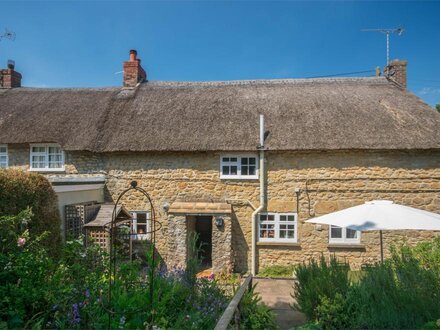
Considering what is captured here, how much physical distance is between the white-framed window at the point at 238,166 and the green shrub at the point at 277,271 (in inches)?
131

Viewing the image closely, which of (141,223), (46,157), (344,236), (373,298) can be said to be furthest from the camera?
(46,157)

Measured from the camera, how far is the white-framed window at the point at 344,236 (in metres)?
9.68

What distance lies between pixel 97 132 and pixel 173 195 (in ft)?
12.6

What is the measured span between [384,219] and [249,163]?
5.30 meters

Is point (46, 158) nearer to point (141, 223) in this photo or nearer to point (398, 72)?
point (141, 223)

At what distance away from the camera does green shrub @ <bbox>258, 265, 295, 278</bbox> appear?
9.42 metres

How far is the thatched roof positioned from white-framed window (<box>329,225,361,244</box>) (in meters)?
2.94

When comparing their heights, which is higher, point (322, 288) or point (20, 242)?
point (20, 242)

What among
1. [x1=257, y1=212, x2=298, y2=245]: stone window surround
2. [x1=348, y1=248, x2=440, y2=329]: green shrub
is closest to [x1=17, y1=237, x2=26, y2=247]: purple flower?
[x1=348, y1=248, x2=440, y2=329]: green shrub

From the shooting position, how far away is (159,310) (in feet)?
13.0

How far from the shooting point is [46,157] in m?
10.7

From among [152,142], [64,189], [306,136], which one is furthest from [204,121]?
[64,189]

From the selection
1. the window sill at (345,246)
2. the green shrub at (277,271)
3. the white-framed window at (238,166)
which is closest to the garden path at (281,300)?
the green shrub at (277,271)

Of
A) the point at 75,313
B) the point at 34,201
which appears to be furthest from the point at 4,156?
the point at 75,313
